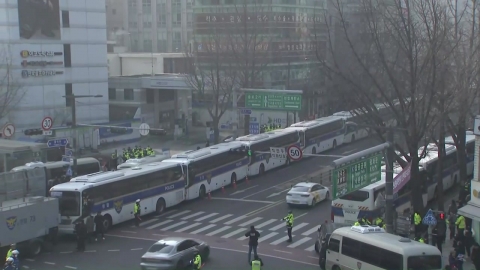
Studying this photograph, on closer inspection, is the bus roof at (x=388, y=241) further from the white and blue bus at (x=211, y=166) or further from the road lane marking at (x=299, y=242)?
the white and blue bus at (x=211, y=166)

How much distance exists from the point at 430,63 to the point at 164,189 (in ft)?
45.8

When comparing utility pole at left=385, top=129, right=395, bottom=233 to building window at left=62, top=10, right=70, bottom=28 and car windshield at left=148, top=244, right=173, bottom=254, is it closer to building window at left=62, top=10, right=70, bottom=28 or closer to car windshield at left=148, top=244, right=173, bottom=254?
car windshield at left=148, top=244, right=173, bottom=254

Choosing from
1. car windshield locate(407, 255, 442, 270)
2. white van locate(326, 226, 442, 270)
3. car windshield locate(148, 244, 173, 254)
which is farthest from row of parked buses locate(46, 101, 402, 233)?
car windshield locate(407, 255, 442, 270)

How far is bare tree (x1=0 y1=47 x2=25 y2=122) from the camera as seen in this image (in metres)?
44.3

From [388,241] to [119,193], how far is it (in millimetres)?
13818

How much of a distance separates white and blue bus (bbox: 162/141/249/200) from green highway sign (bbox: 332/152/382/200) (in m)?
13.3

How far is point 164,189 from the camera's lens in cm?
3198

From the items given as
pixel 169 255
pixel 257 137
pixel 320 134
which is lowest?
pixel 169 255

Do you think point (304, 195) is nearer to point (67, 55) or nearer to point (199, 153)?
point (199, 153)

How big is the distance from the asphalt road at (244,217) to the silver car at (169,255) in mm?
4999

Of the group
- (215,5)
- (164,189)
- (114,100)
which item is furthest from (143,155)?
(215,5)

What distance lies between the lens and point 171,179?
32.7 m

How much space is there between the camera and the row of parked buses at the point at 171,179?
89.1 feet

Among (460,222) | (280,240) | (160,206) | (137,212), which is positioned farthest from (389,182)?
(160,206)
